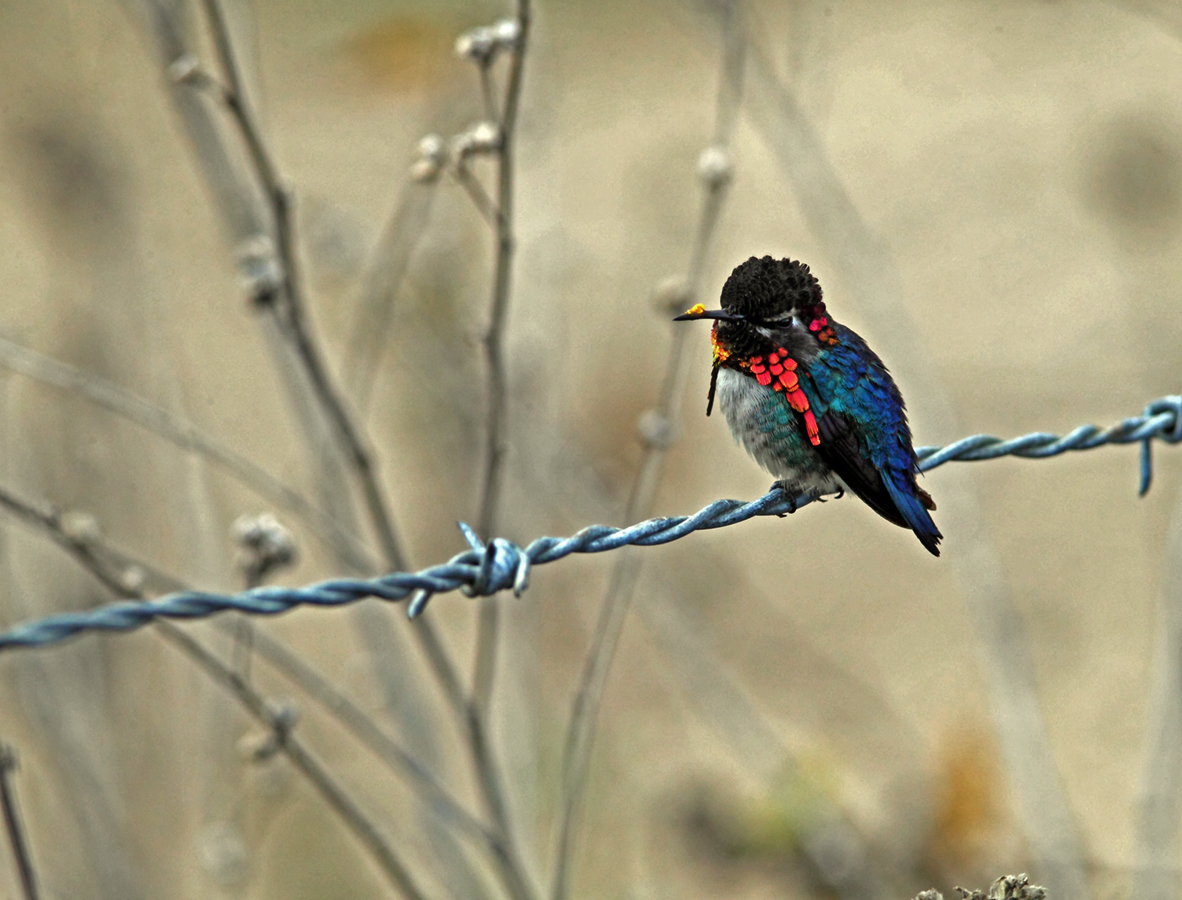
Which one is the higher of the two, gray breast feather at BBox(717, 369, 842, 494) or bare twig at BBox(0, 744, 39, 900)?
gray breast feather at BBox(717, 369, 842, 494)

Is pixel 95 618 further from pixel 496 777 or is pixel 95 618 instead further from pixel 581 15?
pixel 581 15

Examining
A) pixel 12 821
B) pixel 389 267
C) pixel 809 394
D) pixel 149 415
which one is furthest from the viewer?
pixel 389 267

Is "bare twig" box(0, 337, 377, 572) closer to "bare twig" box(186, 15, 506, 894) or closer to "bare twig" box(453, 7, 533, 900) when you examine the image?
"bare twig" box(186, 15, 506, 894)

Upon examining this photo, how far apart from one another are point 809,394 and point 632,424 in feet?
23.9

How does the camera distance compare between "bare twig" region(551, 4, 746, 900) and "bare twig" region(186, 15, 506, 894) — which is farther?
"bare twig" region(551, 4, 746, 900)

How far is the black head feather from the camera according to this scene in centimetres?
312

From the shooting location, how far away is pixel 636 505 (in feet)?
12.9

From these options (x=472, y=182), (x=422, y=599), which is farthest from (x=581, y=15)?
(x=422, y=599)

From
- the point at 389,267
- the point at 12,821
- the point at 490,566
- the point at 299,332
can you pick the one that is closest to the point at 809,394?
the point at 490,566

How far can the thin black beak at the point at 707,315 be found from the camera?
290 cm

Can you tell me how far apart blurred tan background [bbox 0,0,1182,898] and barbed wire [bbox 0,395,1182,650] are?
139 cm

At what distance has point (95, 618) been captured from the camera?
1.82 metres

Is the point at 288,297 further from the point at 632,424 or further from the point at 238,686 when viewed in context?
the point at 632,424

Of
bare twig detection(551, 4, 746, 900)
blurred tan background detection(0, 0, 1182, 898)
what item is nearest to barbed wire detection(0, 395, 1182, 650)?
bare twig detection(551, 4, 746, 900)
